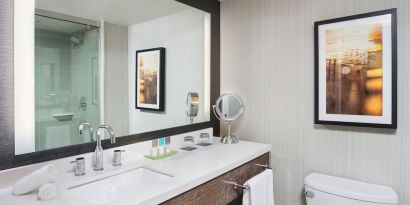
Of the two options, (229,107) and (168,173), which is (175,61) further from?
(168,173)

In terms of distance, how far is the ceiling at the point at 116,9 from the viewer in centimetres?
130

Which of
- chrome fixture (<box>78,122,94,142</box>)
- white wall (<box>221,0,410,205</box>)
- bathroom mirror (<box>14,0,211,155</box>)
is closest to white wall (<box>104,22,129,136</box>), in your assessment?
bathroom mirror (<box>14,0,211,155</box>)

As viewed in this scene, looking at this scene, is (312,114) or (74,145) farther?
(312,114)

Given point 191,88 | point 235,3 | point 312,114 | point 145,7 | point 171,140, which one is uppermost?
point 235,3

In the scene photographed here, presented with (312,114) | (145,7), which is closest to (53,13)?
(145,7)

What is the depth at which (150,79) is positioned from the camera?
1.80 m

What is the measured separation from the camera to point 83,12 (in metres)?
1.39

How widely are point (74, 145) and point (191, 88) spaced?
104cm

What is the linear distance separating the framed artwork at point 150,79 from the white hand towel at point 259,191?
2.72 feet

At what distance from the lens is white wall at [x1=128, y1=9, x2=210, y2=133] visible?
5.49 feet

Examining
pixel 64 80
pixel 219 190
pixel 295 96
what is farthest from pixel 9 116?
pixel 295 96

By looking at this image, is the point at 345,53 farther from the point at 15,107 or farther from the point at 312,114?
the point at 15,107

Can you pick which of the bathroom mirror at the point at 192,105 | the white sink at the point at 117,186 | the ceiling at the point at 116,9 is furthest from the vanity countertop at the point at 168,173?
the ceiling at the point at 116,9

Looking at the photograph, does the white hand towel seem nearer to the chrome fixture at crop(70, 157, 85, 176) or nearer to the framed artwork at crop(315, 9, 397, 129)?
the framed artwork at crop(315, 9, 397, 129)
